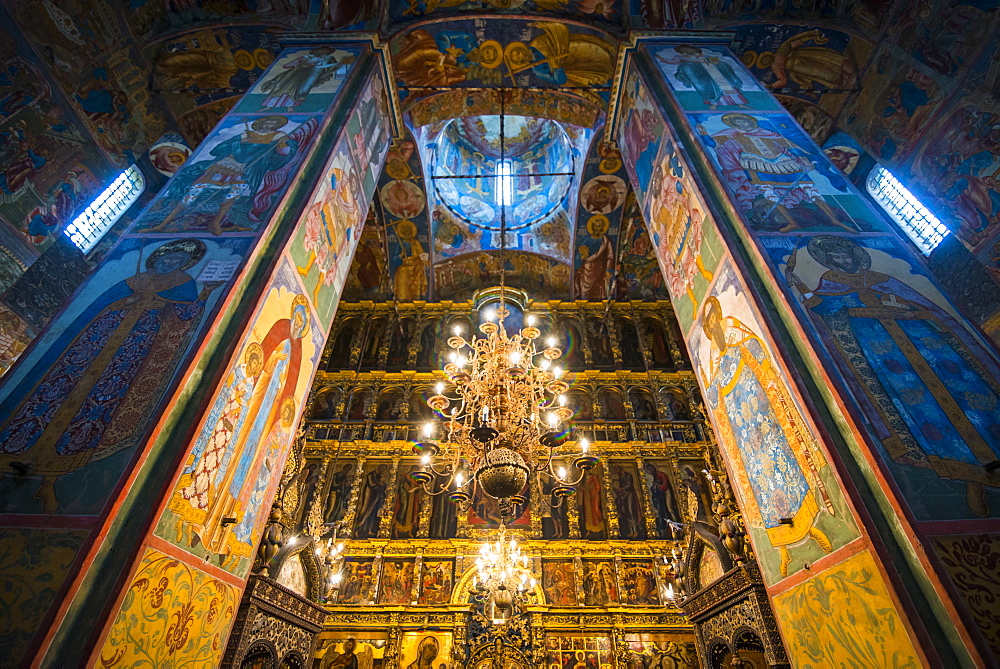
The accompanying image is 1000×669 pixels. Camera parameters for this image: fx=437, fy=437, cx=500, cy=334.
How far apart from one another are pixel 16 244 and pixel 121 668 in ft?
25.8

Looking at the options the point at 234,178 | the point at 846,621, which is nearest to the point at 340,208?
the point at 234,178

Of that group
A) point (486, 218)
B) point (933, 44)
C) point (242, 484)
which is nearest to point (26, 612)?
point (242, 484)

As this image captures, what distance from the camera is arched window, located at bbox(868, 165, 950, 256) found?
24.5ft

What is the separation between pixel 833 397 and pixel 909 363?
29.9 inches

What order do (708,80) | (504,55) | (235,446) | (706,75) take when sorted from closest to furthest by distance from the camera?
1. (235,446)
2. (708,80)
3. (706,75)
4. (504,55)

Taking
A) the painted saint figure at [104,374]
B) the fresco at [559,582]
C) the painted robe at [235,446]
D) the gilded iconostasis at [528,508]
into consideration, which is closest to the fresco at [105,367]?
the painted saint figure at [104,374]

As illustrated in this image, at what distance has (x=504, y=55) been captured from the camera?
29.3 ft

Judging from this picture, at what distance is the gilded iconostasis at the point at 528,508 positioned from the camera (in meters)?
8.39

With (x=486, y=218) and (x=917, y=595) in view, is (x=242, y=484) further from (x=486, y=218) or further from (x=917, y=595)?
(x=486, y=218)

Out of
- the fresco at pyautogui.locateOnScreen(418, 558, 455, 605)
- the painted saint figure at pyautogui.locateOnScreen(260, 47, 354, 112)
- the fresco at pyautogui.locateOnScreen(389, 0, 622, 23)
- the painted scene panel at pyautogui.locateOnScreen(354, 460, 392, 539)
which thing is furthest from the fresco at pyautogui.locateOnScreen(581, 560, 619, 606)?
the fresco at pyautogui.locateOnScreen(389, 0, 622, 23)

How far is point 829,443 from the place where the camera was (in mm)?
3162

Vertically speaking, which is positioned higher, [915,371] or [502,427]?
[502,427]

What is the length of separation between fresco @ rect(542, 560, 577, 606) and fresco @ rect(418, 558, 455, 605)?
200 centimetres

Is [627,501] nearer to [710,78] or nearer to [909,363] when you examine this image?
[909,363]
